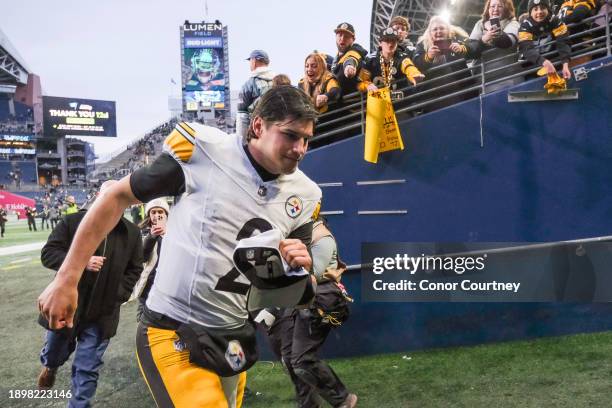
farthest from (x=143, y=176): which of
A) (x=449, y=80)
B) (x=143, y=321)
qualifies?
(x=449, y=80)

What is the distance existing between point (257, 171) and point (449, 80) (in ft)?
15.3

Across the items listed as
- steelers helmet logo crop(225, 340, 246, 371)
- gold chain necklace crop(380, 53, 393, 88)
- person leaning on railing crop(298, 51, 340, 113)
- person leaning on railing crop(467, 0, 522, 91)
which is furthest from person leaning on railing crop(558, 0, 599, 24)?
steelers helmet logo crop(225, 340, 246, 371)

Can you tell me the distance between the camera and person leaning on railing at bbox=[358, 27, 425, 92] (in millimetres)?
5832

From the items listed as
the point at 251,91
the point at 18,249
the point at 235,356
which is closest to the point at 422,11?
the point at 18,249

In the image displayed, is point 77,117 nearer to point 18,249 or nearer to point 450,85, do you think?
point 18,249

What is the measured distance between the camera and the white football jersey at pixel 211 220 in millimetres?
2078

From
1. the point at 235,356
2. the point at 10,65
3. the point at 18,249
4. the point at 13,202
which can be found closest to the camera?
the point at 235,356

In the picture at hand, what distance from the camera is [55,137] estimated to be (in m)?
61.9

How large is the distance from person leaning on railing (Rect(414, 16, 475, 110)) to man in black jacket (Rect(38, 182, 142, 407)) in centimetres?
397

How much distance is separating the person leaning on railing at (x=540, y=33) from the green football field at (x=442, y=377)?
3.10m

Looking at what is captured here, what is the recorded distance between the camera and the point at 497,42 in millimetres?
5762

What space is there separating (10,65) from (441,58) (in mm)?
71226

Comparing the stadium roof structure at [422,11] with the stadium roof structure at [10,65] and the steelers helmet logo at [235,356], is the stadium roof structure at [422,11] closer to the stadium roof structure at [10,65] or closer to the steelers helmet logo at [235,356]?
the steelers helmet logo at [235,356]

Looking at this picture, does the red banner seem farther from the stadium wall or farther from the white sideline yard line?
the stadium wall
